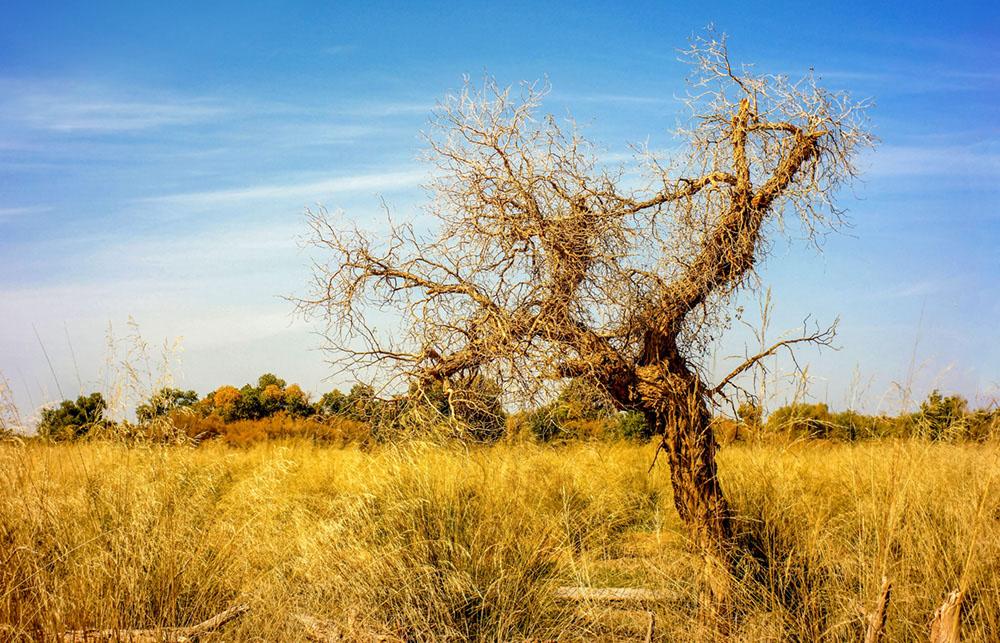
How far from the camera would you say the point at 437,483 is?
5645 mm

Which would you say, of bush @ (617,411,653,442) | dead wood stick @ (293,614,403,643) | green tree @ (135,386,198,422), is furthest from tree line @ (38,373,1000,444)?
bush @ (617,411,653,442)

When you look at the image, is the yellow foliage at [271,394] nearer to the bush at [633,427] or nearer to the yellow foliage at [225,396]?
the yellow foliage at [225,396]

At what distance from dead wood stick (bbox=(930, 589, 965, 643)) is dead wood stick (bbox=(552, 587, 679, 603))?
1586 millimetres

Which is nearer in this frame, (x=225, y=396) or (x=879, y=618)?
(x=879, y=618)

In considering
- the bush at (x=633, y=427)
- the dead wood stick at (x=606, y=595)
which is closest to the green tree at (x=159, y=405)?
the dead wood stick at (x=606, y=595)

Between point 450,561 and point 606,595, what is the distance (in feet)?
3.51

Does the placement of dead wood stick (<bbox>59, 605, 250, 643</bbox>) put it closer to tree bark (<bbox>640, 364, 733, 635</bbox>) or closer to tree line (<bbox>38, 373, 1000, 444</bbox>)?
tree line (<bbox>38, 373, 1000, 444</bbox>)

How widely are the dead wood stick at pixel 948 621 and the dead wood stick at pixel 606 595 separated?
1586mm

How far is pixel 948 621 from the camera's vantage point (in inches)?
133

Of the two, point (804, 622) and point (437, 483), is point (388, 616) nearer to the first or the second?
point (437, 483)

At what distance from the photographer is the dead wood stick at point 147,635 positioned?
3.57 m

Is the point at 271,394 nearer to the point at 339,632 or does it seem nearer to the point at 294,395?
the point at 294,395

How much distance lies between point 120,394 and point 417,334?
3253 mm

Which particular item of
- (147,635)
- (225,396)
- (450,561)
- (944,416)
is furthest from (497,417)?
(225,396)
